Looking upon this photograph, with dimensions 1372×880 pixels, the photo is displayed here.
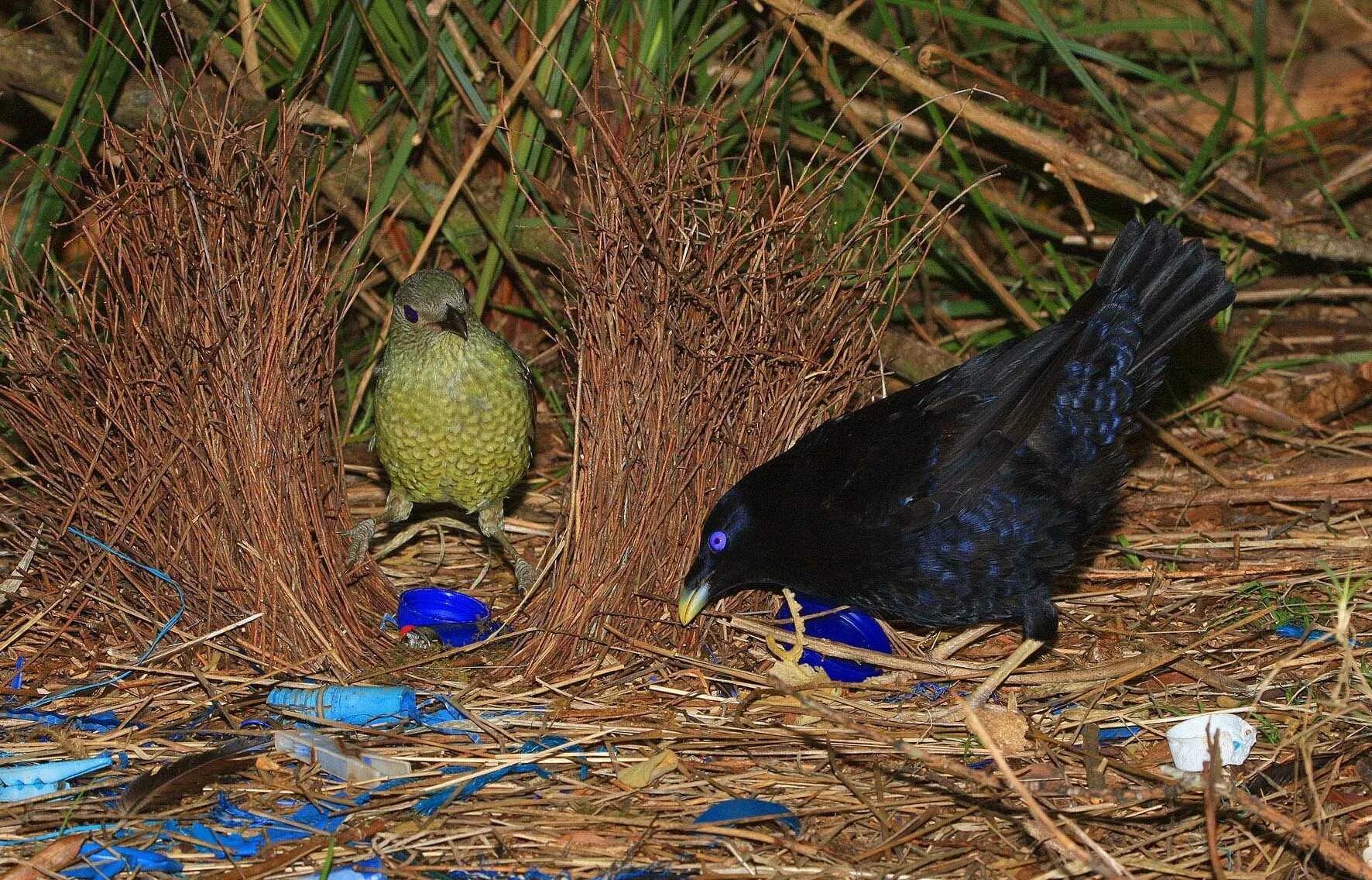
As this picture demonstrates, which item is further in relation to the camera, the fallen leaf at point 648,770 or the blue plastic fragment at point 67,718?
the blue plastic fragment at point 67,718

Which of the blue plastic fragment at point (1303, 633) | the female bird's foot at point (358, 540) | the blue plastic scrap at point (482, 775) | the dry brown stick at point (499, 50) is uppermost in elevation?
the dry brown stick at point (499, 50)

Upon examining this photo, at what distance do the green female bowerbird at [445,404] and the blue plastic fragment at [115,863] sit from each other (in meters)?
1.35

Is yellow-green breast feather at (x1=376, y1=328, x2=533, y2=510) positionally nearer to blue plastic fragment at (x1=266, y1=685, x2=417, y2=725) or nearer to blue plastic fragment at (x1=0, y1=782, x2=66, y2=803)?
blue plastic fragment at (x1=266, y1=685, x2=417, y2=725)

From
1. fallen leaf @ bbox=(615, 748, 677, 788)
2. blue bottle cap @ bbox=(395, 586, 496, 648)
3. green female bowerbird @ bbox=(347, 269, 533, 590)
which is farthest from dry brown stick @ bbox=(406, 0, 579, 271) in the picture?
fallen leaf @ bbox=(615, 748, 677, 788)

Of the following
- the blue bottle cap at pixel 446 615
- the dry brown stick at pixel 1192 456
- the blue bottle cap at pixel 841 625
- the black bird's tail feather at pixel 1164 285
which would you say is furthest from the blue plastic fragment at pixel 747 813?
the dry brown stick at pixel 1192 456

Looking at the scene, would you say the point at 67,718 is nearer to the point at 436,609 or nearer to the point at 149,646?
the point at 149,646

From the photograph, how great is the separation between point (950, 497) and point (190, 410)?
2238 millimetres

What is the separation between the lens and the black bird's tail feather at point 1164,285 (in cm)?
424

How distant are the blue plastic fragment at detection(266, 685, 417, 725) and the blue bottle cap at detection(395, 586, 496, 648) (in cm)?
44

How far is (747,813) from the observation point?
3.22 metres

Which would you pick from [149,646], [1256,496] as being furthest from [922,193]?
[149,646]

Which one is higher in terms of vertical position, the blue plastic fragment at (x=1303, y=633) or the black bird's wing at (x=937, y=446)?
the black bird's wing at (x=937, y=446)

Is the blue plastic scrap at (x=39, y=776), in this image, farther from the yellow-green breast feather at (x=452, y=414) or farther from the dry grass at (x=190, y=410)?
the yellow-green breast feather at (x=452, y=414)

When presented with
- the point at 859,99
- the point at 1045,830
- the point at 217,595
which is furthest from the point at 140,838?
the point at 859,99
